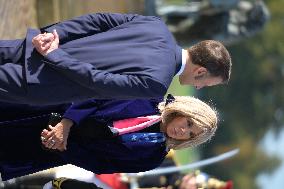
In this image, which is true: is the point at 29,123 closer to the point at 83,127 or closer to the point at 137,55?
the point at 83,127

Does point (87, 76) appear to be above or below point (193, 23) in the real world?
above

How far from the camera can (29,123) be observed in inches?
154

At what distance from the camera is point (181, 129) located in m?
3.74

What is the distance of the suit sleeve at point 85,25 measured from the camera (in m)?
3.59

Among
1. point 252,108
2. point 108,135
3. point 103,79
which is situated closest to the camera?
point 103,79

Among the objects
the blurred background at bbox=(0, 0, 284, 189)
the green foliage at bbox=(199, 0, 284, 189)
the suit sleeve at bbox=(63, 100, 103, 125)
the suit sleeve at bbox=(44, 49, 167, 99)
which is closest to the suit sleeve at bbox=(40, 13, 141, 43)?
the suit sleeve at bbox=(44, 49, 167, 99)

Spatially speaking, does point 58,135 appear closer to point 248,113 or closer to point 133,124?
point 133,124

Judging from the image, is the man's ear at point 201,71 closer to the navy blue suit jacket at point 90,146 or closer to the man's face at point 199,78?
the man's face at point 199,78

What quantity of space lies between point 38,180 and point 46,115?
161 cm

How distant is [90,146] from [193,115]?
2.08 ft

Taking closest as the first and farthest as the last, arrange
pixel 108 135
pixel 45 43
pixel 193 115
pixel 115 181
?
1. pixel 45 43
2. pixel 193 115
3. pixel 108 135
4. pixel 115 181

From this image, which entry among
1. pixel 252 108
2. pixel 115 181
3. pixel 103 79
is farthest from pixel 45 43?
pixel 252 108

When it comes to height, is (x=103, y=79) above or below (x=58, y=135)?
above

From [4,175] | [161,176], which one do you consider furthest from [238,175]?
[4,175]
